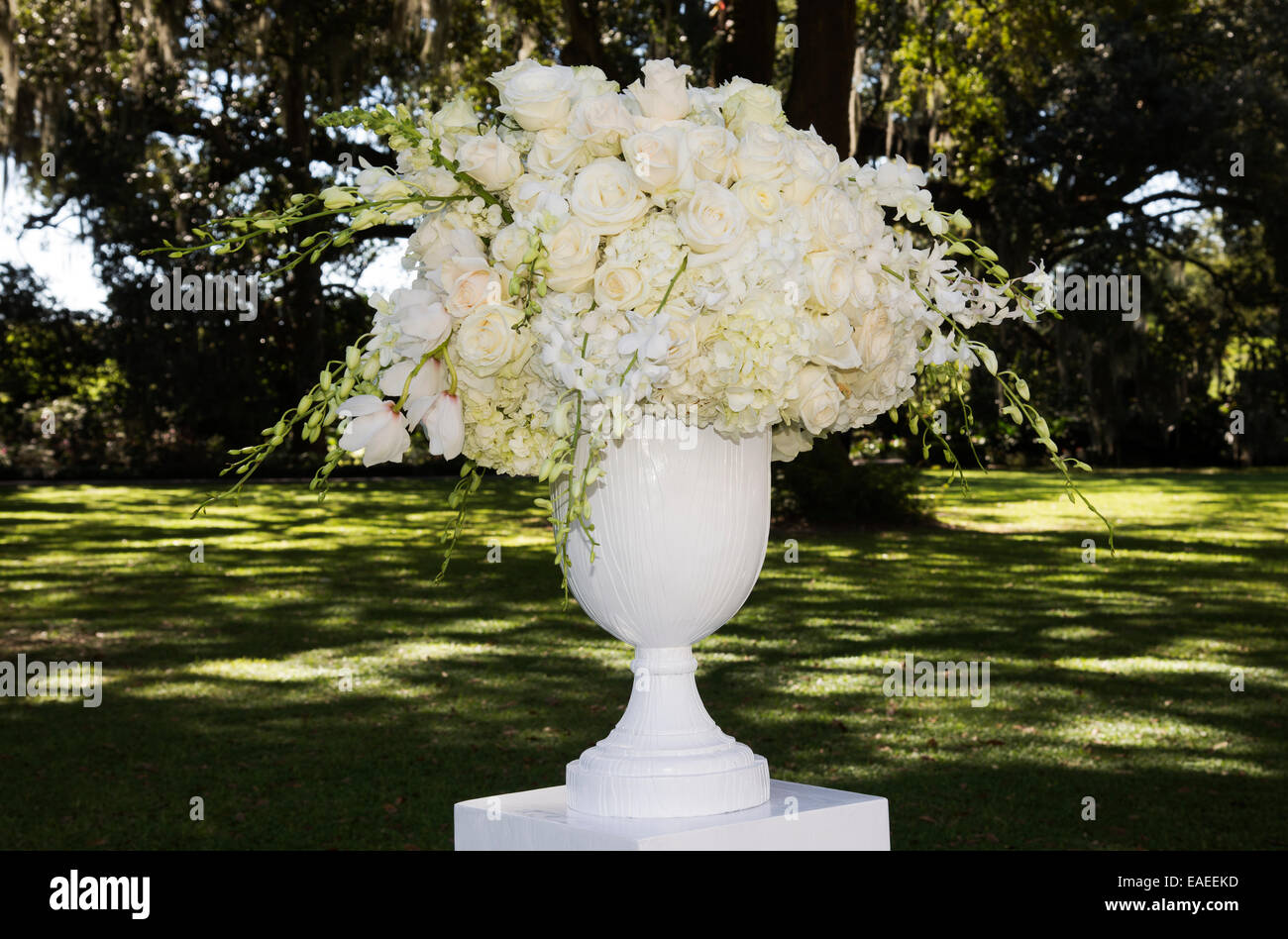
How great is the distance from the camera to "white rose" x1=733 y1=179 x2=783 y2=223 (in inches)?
66.9

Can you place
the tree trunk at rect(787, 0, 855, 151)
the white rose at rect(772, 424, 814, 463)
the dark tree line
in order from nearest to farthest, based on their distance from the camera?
the white rose at rect(772, 424, 814, 463) < the tree trunk at rect(787, 0, 855, 151) < the dark tree line

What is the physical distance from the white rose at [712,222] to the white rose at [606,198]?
7 cm

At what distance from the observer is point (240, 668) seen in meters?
7.17

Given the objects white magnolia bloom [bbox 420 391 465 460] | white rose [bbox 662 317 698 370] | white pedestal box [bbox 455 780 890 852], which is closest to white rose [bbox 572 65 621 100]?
white rose [bbox 662 317 698 370]

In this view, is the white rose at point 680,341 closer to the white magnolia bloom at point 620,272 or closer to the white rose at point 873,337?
the white magnolia bloom at point 620,272

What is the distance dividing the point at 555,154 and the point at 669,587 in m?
0.65

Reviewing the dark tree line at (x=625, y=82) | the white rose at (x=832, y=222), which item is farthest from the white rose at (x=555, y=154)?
the dark tree line at (x=625, y=82)

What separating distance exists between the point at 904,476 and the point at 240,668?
8952mm

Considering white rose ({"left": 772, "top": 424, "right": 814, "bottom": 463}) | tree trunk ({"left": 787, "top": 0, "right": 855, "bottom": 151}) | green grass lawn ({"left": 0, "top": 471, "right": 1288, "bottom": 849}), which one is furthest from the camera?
tree trunk ({"left": 787, "top": 0, "right": 855, "bottom": 151})

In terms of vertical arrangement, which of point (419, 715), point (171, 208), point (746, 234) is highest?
point (171, 208)

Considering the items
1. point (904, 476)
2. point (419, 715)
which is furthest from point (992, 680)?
point (904, 476)

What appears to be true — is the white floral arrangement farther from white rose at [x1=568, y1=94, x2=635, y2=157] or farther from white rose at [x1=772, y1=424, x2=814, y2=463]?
white rose at [x1=772, y1=424, x2=814, y2=463]

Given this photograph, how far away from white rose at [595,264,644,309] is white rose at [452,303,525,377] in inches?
5.2
